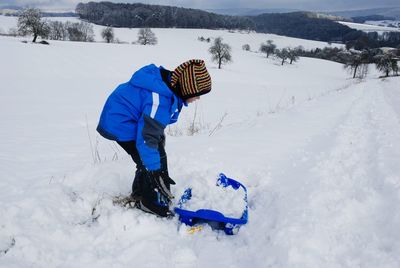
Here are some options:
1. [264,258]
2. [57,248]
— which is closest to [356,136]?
[264,258]

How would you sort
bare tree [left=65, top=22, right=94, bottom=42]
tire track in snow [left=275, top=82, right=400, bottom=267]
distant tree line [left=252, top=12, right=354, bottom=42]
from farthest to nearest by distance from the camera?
distant tree line [left=252, top=12, right=354, bottom=42] → bare tree [left=65, top=22, right=94, bottom=42] → tire track in snow [left=275, top=82, right=400, bottom=267]

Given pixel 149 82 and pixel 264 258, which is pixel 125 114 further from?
pixel 264 258

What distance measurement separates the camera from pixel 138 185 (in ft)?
11.5

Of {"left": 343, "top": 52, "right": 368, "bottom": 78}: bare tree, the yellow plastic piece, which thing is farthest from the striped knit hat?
{"left": 343, "top": 52, "right": 368, "bottom": 78}: bare tree

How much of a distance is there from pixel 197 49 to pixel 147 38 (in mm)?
12705

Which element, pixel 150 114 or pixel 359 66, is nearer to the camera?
pixel 150 114

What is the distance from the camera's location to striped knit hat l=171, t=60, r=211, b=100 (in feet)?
10.5

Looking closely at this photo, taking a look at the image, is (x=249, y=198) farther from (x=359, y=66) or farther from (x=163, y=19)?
(x=163, y=19)

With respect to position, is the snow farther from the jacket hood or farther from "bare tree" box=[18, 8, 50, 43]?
Answer: "bare tree" box=[18, 8, 50, 43]

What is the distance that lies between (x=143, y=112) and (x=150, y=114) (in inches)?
2.8

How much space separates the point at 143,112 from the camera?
10.0 feet

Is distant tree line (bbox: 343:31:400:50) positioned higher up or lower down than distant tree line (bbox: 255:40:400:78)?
higher up

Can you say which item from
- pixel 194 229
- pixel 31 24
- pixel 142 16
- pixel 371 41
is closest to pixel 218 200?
pixel 194 229

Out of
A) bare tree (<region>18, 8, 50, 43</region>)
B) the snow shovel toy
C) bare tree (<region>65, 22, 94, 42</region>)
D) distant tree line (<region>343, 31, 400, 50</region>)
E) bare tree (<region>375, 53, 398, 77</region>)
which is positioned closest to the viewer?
the snow shovel toy
